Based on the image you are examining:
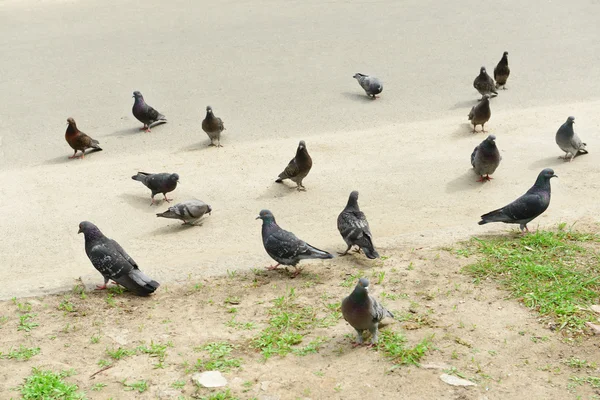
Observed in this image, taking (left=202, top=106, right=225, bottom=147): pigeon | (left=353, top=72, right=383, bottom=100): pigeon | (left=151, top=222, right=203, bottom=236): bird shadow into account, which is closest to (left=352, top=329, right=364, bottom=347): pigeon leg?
(left=151, top=222, right=203, bottom=236): bird shadow

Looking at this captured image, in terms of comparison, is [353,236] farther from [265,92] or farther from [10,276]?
[265,92]

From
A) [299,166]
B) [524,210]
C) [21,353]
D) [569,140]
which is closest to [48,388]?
[21,353]

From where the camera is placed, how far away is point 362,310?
18.6ft

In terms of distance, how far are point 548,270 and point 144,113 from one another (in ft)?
25.5

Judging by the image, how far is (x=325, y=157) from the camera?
36.4 ft

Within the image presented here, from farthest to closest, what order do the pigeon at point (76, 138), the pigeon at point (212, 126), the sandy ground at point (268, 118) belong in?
the pigeon at point (212, 126) → the pigeon at point (76, 138) → the sandy ground at point (268, 118)

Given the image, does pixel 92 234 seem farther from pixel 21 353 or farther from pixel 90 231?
pixel 21 353

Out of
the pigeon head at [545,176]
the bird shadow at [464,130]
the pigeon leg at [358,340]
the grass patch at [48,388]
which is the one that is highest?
the pigeon head at [545,176]

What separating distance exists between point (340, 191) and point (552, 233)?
3073 mm

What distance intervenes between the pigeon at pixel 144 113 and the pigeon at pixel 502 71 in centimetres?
644

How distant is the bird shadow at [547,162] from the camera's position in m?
10.4

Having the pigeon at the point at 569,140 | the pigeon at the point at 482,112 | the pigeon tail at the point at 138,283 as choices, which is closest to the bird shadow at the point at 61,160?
the pigeon tail at the point at 138,283

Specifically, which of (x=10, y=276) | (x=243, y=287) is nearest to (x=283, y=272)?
(x=243, y=287)

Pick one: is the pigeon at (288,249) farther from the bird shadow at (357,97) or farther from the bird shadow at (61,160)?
the bird shadow at (357,97)
